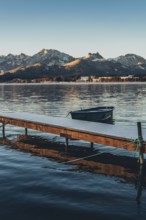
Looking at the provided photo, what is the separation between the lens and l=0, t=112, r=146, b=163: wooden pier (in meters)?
21.8

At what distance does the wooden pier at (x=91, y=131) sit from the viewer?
21.8m

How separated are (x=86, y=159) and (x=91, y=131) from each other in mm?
2165

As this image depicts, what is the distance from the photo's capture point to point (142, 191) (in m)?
17.5

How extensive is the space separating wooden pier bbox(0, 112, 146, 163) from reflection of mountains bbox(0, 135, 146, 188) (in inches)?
49.2

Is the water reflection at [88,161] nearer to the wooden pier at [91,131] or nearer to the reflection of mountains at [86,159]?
the reflection of mountains at [86,159]

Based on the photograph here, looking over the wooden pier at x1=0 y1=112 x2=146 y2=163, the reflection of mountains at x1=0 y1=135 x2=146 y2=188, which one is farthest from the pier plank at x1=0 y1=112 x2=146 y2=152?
the reflection of mountains at x1=0 y1=135 x2=146 y2=188

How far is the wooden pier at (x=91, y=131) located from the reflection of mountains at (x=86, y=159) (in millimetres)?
1249

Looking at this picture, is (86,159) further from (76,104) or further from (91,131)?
(76,104)

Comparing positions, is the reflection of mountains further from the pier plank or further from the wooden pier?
the pier plank

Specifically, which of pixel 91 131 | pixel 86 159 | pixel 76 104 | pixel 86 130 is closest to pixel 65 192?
pixel 86 159

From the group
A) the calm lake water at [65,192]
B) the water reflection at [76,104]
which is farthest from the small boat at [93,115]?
the calm lake water at [65,192]

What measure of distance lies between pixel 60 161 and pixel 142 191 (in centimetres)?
789

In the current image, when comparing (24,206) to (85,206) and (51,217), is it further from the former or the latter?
(85,206)

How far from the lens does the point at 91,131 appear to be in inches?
976
